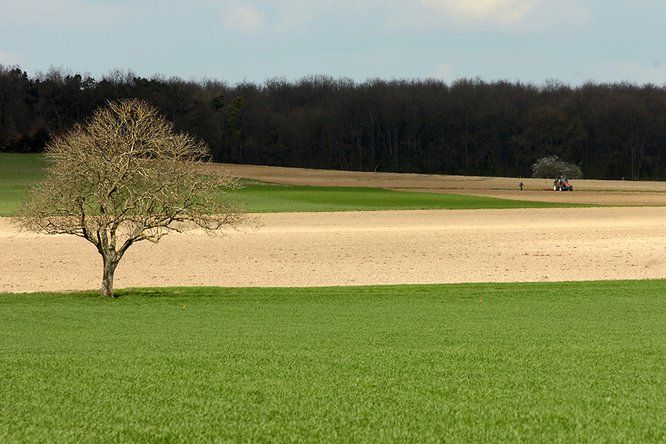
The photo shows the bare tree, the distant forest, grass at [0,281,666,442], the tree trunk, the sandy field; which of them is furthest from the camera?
the distant forest

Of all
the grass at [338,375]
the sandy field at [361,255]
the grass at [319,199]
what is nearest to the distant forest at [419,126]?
the grass at [319,199]

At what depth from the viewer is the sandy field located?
92.0 feet

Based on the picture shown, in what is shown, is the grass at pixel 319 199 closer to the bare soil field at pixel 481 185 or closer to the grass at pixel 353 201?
the grass at pixel 353 201

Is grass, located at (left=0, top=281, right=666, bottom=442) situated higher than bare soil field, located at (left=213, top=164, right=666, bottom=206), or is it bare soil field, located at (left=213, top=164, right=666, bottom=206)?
grass, located at (left=0, top=281, right=666, bottom=442)

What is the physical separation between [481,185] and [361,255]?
60.6 meters

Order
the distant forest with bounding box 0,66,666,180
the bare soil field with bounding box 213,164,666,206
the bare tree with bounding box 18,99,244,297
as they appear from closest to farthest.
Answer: the bare tree with bounding box 18,99,244,297 → the bare soil field with bounding box 213,164,666,206 → the distant forest with bounding box 0,66,666,180

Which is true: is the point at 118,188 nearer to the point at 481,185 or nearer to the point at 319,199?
the point at 319,199

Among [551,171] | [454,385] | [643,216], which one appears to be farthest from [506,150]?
[454,385]

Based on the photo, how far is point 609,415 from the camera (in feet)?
26.9

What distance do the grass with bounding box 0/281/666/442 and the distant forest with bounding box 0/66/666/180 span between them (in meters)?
102

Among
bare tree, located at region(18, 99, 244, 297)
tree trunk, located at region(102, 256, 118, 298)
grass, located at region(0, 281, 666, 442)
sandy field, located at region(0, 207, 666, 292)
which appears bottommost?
sandy field, located at region(0, 207, 666, 292)

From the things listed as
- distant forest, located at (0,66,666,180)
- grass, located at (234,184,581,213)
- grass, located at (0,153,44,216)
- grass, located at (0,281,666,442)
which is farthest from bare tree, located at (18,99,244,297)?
distant forest, located at (0,66,666,180)

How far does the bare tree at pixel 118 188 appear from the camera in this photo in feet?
72.4

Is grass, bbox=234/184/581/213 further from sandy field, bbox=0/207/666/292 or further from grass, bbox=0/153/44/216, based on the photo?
grass, bbox=0/153/44/216
